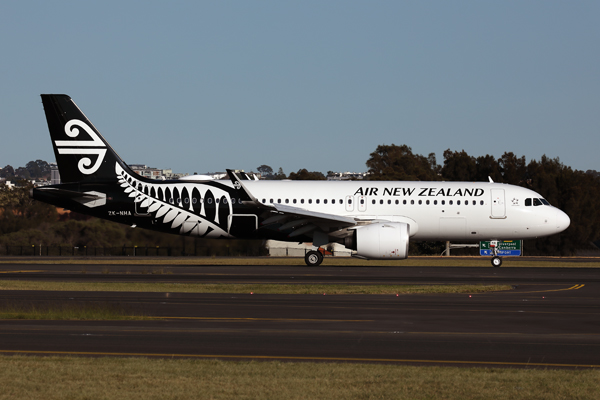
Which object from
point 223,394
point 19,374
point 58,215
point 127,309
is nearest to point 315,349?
point 223,394

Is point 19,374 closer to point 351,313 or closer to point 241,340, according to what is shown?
point 241,340

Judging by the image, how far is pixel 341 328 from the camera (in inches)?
536

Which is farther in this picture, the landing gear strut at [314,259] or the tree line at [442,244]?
the tree line at [442,244]

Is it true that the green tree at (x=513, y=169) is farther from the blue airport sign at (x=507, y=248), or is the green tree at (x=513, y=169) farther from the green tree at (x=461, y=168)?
the blue airport sign at (x=507, y=248)

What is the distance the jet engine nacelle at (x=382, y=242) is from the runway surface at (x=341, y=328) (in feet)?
29.7

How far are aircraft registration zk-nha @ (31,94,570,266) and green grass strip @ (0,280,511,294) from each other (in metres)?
10.7

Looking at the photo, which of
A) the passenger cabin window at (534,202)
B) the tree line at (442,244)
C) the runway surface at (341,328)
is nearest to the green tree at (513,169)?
the tree line at (442,244)

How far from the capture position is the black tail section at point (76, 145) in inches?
1319

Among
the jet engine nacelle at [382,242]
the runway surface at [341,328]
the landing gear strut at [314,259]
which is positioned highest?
the jet engine nacelle at [382,242]

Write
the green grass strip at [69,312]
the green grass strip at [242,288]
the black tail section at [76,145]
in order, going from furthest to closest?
the black tail section at [76,145]
the green grass strip at [242,288]
the green grass strip at [69,312]

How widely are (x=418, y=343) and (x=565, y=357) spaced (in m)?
2.36

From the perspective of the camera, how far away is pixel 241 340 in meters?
12.1

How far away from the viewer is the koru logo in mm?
33688

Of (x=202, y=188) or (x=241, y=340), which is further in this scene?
(x=202, y=188)
